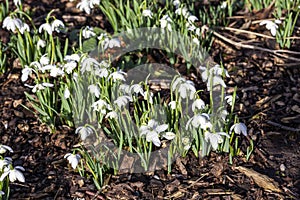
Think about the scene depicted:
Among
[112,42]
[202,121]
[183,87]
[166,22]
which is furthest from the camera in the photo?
[166,22]

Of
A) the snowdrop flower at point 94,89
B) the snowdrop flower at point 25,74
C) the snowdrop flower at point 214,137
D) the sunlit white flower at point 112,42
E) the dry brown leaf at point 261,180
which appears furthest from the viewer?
the sunlit white flower at point 112,42

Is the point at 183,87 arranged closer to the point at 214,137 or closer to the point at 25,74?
the point at 214,137

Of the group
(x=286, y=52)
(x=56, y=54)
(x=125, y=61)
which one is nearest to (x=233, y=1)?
(x=286, y=52)

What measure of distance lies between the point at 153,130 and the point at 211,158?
1.66ft

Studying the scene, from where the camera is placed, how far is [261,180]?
3031mm

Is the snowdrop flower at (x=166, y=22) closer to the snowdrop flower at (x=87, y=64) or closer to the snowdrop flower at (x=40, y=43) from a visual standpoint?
the snowdrop flower at (x=87, y=64)

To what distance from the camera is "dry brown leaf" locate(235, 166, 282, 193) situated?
2996 millimetres

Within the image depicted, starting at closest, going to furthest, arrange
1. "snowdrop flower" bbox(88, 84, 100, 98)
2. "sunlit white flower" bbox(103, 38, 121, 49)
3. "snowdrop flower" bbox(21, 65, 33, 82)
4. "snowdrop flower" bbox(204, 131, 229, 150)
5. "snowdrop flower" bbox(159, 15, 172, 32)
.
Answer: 1. "snowdrop flower" bbox(204, 131, 229, 150)
2. "snowdrop flower" bbox(88, 84, 100, 98)
3. "snowdrop flower" bbox(21, 65, 33, 82)
4. "sunlit white flower" bbox(103, 38, 121, 49)
5. "snowdrop flower" bbox(159, 15, 172, 32)

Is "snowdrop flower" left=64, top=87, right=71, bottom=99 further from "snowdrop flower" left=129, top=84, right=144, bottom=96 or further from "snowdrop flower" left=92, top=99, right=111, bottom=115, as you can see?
"snowdrop flower" left=129, top=84, right=144, bottom=96

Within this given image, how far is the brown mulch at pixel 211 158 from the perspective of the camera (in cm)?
303

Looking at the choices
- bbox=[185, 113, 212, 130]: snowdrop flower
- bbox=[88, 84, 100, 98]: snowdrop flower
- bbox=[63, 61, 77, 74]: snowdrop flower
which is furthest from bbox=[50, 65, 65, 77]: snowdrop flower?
bbox=[185, 113, 212, 130]: snowdrop flower

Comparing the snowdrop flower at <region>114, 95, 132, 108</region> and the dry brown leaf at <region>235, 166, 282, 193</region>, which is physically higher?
the snowdrop flower at <region>114, 95, 132, 108</region>

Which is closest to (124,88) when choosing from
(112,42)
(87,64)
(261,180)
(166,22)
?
(87,64)

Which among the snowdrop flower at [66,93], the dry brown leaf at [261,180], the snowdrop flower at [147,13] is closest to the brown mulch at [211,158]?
the dry brown leaf at [261,180]
